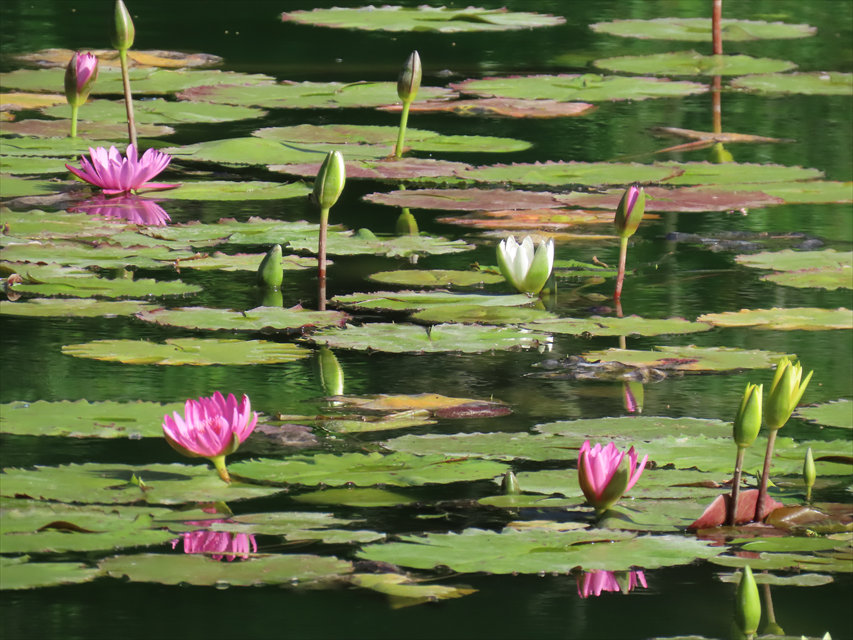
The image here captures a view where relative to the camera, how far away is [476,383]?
11.8ft

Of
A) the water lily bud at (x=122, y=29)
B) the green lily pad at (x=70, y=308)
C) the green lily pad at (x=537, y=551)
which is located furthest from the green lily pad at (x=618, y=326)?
the water lily bud at (x=122, y=29)

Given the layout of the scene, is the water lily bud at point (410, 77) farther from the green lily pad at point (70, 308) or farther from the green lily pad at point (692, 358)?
the green lily pad at point (692, 358)

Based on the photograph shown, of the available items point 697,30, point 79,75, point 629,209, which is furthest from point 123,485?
point 697,30

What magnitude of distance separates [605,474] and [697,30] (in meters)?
8.13

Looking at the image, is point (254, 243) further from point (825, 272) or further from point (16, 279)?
point (825, 272)

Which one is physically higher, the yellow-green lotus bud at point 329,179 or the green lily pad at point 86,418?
the yellow-green lotus bud at point 329,179

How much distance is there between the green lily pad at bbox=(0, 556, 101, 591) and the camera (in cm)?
234

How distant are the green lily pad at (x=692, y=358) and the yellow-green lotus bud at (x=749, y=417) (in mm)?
1050

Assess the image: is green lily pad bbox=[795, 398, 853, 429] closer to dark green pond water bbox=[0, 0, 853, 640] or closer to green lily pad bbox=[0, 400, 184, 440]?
dark green pond water bbox=[0, 0, 853, 640]

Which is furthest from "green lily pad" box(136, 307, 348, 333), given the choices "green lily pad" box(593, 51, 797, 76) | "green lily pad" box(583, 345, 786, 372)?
"green lily pad" box(593, 51, 797, 76)

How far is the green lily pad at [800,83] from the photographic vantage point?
26.4 ft

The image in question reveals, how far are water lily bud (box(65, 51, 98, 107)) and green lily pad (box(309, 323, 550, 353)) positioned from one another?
2523 millimetres

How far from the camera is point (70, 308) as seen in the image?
4.09 meters

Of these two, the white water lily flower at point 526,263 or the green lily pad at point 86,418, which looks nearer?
the green lily pad at point 86,418
